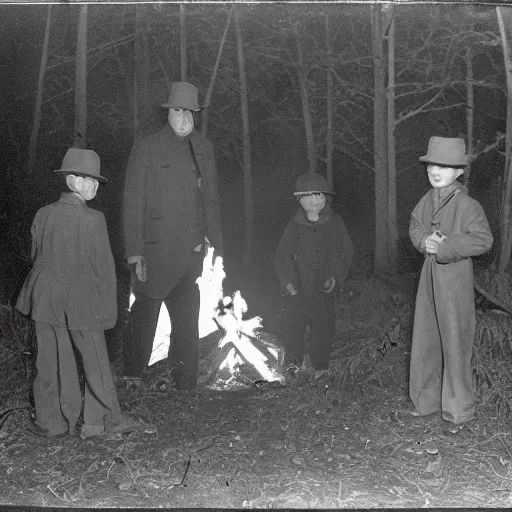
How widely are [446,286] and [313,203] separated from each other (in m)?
0.82

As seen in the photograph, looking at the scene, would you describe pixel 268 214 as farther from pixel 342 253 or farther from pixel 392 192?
pixel 392 192

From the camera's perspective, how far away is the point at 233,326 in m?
4.23

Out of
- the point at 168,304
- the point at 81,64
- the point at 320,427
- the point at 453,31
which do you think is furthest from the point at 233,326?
the point at 453,31

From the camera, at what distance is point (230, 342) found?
4246 millimetres

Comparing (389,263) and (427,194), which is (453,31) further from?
(389,263)

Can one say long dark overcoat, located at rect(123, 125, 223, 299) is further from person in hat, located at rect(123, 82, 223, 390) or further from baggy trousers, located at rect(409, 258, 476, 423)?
baggy trousers, located at rect(409, 258, 476, 423)

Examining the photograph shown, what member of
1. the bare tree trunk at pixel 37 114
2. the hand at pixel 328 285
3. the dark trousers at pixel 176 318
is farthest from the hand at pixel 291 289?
the bare tree trunk at pixel 37 114

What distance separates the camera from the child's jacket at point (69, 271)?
13.2 feet

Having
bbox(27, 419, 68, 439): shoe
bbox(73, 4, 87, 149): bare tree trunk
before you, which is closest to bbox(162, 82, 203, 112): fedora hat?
bbox(73, 4, 87, 149): bare tree trunk

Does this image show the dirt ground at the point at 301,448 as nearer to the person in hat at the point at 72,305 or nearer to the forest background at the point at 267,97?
the person in hat at the point at 72,305

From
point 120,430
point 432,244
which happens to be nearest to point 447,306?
point 432,244

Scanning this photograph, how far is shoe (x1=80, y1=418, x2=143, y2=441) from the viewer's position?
13.4ft

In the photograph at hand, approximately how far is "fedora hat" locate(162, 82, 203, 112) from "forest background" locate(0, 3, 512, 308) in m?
0.05

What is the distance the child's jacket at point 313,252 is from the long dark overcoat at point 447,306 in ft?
1.26
